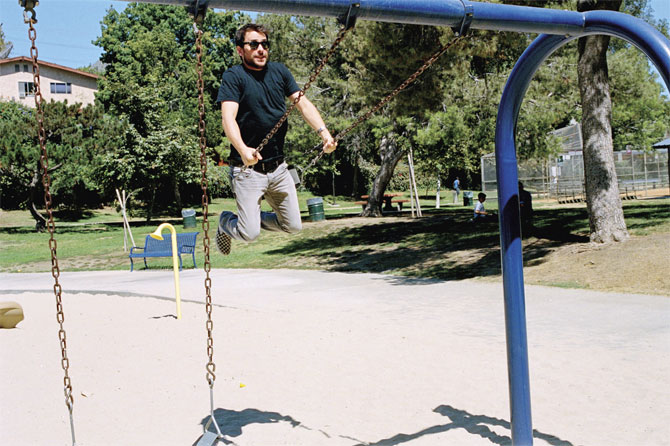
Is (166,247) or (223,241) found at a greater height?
(223,241)

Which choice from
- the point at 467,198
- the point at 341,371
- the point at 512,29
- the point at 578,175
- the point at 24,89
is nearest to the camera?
the point at 512,29

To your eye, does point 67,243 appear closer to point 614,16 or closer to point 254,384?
point 254,384

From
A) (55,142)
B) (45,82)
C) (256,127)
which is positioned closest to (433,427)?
(256,127)

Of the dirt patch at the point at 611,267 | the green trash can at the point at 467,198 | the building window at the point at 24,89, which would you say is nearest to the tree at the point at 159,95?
the building window at the point at 24,89

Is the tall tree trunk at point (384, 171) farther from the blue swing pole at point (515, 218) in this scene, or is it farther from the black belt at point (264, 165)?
the blue swing pole at point (515, 218)

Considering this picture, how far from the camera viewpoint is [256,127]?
4316mm

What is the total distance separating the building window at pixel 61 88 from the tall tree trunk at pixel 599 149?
4033 cm

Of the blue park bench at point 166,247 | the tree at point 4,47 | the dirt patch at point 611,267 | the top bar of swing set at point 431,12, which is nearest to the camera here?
the top bar of swing set at point 431,12

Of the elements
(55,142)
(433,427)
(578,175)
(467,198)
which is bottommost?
(433,427)

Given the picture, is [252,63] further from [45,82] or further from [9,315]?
[45,82]

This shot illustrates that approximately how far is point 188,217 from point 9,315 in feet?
64.2

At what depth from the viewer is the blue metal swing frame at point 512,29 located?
3.29 meters

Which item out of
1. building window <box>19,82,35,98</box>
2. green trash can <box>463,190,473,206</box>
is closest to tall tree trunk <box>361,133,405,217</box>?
green trash can <box>463,190,473,206</box>

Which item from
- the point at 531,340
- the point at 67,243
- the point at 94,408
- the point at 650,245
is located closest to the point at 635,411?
the point at 531,340
